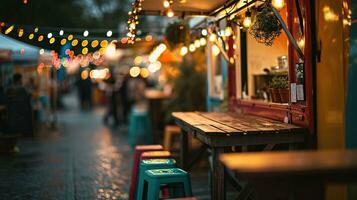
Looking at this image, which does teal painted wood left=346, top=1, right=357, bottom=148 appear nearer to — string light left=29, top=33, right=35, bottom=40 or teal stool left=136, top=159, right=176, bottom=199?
teal stool left=136, top=159, right=176, bottom=199

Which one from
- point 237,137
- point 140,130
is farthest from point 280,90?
point 140,130

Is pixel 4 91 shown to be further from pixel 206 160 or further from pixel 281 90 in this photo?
pixel 281 90

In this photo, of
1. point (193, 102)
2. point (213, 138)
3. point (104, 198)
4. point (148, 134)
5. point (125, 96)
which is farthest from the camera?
point (125, 96)

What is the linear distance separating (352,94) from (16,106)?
954cm

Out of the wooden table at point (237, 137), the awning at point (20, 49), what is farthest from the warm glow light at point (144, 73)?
the wooden table at point (237, 137)

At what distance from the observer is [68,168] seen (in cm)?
896

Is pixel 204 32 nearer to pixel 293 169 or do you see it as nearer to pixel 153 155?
pixel 153 155

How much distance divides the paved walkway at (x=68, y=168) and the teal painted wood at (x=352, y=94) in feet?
12.2

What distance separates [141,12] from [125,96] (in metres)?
9.49

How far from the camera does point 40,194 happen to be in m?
6.86

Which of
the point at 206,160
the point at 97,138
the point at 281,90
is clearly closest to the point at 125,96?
the point at 97,138

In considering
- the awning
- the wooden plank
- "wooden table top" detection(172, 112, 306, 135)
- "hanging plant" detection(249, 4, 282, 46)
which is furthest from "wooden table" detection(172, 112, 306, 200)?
the awning

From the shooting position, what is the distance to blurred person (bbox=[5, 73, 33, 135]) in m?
11.5

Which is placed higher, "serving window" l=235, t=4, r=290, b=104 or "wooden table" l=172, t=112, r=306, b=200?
"serving window" l=235, t=4, r=290, b=104
